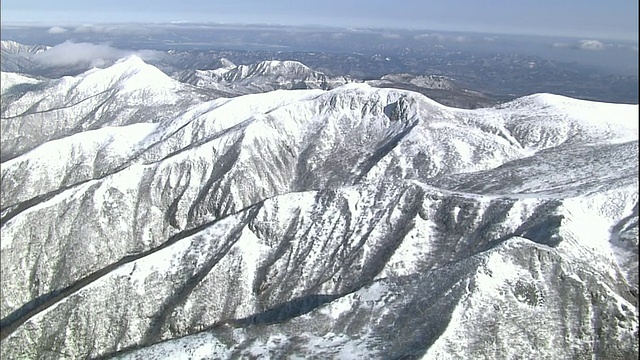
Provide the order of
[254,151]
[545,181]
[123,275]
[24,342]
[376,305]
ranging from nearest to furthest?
[376,305] < [24,342] < [123,275] < [545,181] < [254,151]

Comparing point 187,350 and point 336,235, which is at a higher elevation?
point 187,350

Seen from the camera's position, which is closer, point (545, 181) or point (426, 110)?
point (545, 181)

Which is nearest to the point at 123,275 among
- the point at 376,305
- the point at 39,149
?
the point at 376,305

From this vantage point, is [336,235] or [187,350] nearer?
[187,350]

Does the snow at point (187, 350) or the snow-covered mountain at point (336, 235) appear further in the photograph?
the snow-covered mountain at point (336, 235)

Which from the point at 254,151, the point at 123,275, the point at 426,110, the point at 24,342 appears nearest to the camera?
the point at 24,342

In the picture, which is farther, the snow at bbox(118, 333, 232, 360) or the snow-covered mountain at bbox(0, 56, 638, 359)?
the snow-covered mountain at bbox(0, 56, 638, 359)

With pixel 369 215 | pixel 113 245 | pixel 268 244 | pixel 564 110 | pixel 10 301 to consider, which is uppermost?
pixel 564 110

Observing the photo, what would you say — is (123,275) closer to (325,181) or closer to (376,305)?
(376,305)
